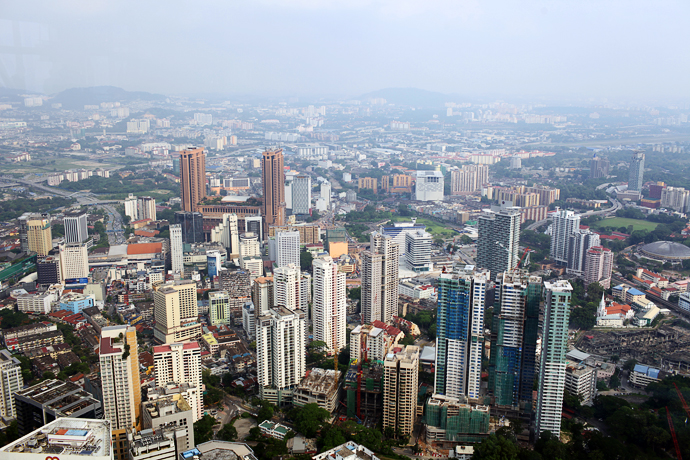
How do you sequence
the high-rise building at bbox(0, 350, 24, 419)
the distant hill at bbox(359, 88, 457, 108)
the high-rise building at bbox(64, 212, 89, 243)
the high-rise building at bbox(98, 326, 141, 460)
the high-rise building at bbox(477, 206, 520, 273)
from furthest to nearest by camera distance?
the distant hill at bbox(359, 88, 457, 108) < the high-rise building at bbox(64, 212, 89, 243) < the high-rise building at bbox(477, 206, 520, 273) < the high-rise building at bbox(0, 350, 24, 419) < the high-rise building at bbox(98, 326, 141, 460)

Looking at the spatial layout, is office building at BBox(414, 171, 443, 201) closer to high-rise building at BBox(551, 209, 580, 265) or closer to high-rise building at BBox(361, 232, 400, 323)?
high-rise building at BBox(551, 209, 580, 265)

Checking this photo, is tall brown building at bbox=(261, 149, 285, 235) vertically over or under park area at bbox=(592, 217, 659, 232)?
over

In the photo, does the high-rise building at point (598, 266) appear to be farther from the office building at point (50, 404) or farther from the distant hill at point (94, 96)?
the distant hill at point (94, 96)

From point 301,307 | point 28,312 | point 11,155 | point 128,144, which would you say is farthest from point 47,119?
point 301,307

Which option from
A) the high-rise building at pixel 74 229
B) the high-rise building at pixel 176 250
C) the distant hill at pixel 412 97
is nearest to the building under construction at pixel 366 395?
the high-rise building at pixel 176 250

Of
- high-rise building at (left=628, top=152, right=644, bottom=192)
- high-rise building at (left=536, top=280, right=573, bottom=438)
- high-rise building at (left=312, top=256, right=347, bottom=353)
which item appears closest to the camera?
high-rise building at (left=536, top=280, right=573, bottom=438)

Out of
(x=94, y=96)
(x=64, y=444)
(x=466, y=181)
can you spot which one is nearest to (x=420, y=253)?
(x=64, y=444)

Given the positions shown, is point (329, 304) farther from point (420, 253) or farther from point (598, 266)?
point (598, 266)

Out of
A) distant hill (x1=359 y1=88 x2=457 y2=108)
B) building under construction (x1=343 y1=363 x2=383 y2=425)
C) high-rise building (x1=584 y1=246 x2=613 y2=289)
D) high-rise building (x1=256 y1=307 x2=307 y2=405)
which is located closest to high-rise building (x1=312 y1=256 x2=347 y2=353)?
high-rise building (x1=256 y1=307 x2=307 y2=405)
